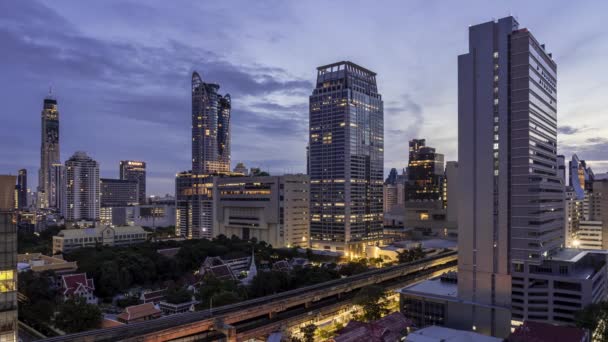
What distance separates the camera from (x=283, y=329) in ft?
137

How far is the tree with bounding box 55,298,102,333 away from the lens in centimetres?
3903

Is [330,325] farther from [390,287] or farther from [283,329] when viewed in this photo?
[390,287]

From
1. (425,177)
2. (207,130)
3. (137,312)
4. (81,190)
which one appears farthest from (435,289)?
(81,190)

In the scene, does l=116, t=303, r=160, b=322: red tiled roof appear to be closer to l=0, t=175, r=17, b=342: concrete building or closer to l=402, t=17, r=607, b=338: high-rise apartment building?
l=0, t=175, r=17, b=342: concrete building

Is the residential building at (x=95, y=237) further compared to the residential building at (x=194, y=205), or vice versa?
the residential building at (x=194, y=205)

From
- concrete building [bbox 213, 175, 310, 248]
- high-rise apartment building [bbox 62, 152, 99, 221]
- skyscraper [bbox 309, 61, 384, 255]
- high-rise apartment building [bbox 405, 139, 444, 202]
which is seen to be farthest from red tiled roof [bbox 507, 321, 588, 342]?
high-rise apartment building [bbox 62, 152, 99, 221]

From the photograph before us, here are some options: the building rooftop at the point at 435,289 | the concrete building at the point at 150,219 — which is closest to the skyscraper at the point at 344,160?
the building rooftop at the point at 435,289

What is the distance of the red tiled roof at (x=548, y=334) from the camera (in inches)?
1278

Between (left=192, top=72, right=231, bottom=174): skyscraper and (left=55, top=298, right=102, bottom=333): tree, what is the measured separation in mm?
109401

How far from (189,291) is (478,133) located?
37.9 meters

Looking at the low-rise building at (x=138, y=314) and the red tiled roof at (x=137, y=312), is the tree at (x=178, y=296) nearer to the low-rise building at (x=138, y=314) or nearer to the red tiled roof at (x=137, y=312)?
the low-rise building at (x=138, y=314)

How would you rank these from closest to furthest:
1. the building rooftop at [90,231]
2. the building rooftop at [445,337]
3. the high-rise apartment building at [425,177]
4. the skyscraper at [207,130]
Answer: the building rooftop at [445,337] → the building rooftop at [90,231] → the high-rise apartment building at [425,177] → the skyscraper at [207,130]

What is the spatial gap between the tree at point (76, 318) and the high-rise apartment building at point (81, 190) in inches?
6248

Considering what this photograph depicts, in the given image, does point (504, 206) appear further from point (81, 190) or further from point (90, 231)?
point (81, 190)
